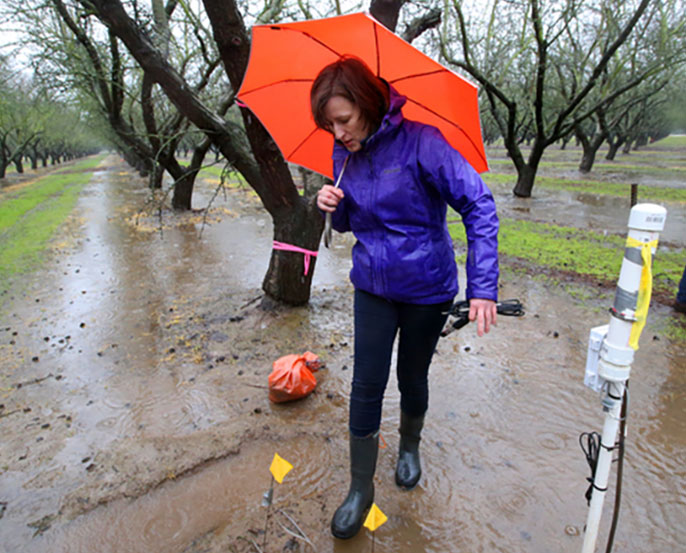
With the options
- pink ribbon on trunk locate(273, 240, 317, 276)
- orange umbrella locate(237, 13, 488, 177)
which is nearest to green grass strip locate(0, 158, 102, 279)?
pink ribbon on trunk locate(273, 240, 317, 276)

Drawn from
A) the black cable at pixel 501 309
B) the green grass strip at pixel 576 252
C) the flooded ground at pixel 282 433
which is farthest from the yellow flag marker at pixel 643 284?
the green grass strip at pixel 576 252

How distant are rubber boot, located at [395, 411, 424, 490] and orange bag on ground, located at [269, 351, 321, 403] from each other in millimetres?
860

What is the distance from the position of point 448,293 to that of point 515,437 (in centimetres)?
136

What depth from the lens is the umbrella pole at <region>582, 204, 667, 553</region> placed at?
1.27 m

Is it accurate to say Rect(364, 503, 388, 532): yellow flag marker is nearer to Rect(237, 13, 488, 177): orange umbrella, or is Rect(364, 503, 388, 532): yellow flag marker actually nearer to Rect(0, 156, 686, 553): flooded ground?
Rect(0, 156, 686, 553): flooded ground

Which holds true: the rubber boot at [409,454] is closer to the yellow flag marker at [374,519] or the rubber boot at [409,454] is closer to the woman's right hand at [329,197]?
the yellow flag marker at [374,519]

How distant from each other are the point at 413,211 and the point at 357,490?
1.30 m

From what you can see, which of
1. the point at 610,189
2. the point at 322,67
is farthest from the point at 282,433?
the point at 610,189

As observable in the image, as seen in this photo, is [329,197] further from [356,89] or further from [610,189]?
[610,189]

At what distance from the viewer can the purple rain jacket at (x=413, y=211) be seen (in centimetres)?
166

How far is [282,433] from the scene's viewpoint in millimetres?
2723

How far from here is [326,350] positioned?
3.79 m

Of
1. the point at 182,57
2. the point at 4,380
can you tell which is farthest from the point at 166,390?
the point at 182,57

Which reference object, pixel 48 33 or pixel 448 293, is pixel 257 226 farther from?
pixel 448 293
